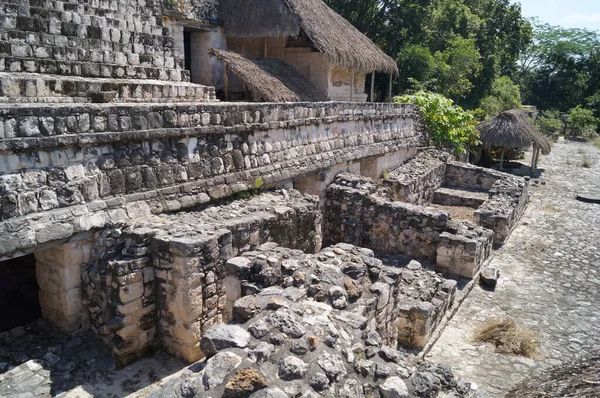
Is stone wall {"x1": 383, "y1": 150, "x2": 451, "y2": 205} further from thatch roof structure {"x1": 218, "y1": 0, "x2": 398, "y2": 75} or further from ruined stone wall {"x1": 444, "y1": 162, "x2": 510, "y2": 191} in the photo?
thatch roof structure {"x1": 218, "y1": 0, "x2": 398, "y2": 75}

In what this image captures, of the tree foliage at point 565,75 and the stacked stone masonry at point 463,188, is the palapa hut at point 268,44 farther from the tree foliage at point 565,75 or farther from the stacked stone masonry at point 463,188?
the tree foliage at point 565,75

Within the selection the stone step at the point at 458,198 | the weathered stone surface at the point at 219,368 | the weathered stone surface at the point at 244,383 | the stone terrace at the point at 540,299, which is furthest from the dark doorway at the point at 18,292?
the stone step at the point at 458,198

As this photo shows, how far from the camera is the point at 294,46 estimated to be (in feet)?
47.6

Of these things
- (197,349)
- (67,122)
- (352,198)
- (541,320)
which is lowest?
(541,320)

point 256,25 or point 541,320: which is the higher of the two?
point 256,25

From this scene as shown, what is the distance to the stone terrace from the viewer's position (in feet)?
19.4

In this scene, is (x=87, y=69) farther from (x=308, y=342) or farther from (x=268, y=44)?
(x=268, y=44)

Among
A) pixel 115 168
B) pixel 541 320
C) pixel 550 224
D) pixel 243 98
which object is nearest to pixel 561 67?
pixel 550 224

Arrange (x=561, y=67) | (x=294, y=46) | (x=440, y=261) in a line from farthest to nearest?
(x=561, y=67), (x=294, y=46), (x=440, y=261)

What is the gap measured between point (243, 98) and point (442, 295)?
27.8 feet

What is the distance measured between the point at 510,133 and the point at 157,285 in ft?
55.8

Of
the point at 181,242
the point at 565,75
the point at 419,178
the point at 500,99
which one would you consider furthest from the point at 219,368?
the point at 565,75

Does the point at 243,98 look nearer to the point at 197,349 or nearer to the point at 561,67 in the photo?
the point at 197,349

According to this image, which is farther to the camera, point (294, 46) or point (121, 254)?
point (294, 46)
